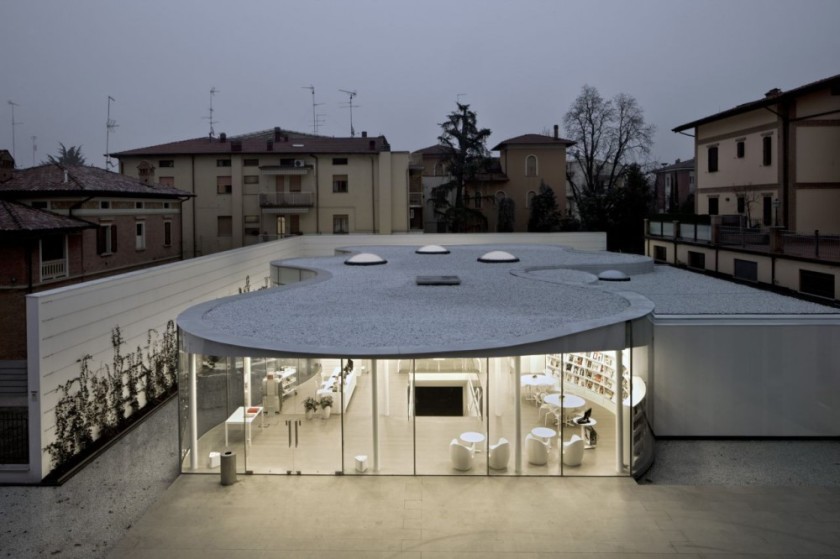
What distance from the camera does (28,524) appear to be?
10805mm

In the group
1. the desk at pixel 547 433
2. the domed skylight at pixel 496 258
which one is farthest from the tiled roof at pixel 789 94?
the desk at pixel 547 433

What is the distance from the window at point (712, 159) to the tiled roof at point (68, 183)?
2761 cm

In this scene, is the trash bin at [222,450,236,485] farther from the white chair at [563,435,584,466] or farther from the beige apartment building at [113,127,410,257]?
the beige apartment building at [113,127,410,257]

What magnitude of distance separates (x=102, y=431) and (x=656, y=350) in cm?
1150

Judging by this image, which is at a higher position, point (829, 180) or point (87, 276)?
point (829, 180)

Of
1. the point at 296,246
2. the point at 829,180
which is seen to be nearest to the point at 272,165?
the point at 296,246

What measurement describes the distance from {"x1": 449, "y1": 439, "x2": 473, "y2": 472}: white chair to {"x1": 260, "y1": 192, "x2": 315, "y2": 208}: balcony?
34570 mm

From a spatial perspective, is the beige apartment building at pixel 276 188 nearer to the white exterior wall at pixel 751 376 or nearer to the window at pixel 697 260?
the window at pixel 697 260

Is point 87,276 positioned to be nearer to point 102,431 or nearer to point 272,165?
point 102,431

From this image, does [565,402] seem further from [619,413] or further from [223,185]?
[223,185]

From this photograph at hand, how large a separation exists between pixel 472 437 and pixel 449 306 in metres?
4.11

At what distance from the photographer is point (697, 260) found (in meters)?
34.2

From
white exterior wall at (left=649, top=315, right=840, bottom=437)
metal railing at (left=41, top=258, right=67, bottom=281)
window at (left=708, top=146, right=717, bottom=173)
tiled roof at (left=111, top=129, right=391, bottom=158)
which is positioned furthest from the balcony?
white exterior wall at (left=649, top=315, right=840, bottom=437)

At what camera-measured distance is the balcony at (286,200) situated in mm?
44969
